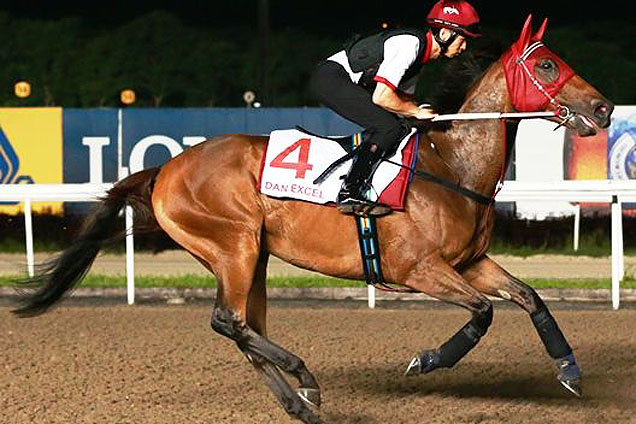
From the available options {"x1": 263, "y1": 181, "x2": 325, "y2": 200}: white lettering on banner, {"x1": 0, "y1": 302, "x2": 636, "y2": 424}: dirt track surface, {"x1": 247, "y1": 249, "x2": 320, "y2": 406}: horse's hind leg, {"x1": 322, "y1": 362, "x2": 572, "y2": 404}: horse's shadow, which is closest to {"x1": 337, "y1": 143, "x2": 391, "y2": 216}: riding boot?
{"x1": 263, "y1": 181, "x2": 325, "y2": 200}: white lettering on banner

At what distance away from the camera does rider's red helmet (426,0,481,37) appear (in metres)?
5.88

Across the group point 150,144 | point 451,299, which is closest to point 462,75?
point 451,299

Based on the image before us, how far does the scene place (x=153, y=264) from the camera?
1326 centimetres

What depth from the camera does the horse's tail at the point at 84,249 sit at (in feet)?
21.7

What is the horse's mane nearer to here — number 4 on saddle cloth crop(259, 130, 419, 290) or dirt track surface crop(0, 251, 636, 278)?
number 4 on saddle cloth crop(259, 130, 419, 290)

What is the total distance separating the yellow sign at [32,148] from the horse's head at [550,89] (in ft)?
26.9

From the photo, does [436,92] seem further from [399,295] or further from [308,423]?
[399,295]

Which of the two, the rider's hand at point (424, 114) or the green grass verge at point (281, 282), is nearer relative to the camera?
the rider's hand at point (424, 114)

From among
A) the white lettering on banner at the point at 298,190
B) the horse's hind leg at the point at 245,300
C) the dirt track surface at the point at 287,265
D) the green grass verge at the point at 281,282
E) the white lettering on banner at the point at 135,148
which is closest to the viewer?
the horse's hind leg at the point at 245,300

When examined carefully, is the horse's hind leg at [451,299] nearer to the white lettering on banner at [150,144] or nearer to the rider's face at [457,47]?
the rider's face at [457,47]

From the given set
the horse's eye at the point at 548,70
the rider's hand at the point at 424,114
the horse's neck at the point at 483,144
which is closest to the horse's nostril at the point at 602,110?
the horse's eye at the point at 548,70

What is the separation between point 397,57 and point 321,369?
2105 millimetres

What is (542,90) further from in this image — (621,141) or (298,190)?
(621,141)

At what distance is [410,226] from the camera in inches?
234
